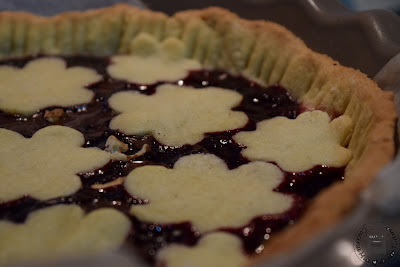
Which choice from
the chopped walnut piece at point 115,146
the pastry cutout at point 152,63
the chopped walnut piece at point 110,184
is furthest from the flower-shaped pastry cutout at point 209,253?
the pastry cutout at point 152,63

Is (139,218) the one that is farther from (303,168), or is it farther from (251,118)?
(251,118)

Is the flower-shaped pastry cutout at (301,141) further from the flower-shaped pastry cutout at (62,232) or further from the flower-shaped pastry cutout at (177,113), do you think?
the flower-shaped pastry cutout at (62,232)

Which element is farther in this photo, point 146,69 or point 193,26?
point 193,26

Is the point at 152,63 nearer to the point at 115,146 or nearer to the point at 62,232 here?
the point at 115,146

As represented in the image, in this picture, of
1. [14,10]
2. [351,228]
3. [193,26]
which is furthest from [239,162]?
[14,10]

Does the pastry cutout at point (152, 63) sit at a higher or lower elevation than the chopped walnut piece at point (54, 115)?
higher

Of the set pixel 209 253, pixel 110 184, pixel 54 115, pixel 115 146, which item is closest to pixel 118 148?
pixel 115 146
